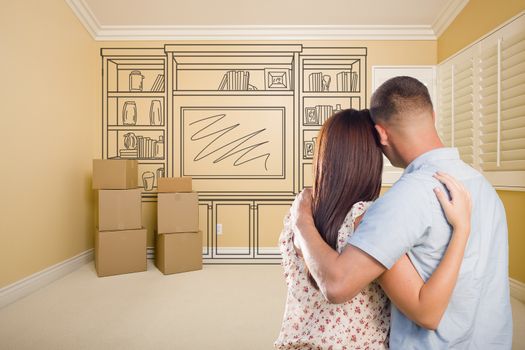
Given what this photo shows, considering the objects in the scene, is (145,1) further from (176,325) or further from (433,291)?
(433,291)

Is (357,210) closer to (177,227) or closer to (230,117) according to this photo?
(177,227)

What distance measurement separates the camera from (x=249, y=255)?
14.3 ft

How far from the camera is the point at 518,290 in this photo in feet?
9.57

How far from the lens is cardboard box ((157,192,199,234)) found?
373cm

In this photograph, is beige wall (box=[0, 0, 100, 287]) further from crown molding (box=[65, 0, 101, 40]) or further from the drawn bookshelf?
the drawn bookshelf

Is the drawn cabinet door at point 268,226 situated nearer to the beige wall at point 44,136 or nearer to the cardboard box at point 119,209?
the cardboard box at point 119,209

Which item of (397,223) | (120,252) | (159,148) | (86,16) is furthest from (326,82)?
(397,223)

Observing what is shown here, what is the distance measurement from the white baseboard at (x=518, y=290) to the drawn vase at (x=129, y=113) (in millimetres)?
4017

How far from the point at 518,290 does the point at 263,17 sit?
11.4 feet

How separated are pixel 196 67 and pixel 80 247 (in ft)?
7.71

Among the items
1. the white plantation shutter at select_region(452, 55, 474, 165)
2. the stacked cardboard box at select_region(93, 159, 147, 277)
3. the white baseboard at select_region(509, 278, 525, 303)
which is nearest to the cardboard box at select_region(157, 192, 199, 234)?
the stacked cardboard box at select_region(93, 159, 147, 277)

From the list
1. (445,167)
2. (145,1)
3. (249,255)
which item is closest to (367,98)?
(249,255)

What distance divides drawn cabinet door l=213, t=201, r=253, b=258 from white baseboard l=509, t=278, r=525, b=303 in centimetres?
253

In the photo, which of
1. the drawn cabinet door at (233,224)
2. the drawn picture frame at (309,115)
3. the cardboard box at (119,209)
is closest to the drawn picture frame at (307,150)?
the drawn picture frame at (309,115)
